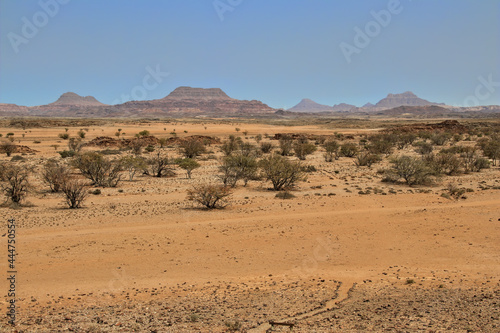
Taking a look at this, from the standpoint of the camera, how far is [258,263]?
407 inches

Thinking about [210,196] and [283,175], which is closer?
[210,196]

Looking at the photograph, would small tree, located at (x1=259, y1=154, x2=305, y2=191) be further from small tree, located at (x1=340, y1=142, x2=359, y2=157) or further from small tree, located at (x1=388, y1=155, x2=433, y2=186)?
small tree, located at (x1=340, y1=142, x2=359, y2=157)

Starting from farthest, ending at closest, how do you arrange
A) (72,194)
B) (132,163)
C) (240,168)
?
(132,163) < (240,168) < (72,194)

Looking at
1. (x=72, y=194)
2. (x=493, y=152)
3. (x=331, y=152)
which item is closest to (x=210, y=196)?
(x=72, y=194)

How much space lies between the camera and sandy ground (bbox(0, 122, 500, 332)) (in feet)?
22.6

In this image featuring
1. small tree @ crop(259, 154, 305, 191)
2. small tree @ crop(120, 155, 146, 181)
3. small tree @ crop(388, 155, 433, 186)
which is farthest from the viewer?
small tree @ crop(120, 155, 146, 181)

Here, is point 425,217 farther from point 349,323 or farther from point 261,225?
point 349,323

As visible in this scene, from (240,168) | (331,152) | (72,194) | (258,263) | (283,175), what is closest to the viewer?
(258,263)

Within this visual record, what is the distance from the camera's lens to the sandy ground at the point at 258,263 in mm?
Result: 6898

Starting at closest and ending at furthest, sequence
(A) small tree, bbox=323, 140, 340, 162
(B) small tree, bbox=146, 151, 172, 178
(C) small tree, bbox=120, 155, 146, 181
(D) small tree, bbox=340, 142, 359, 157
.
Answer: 1. (C) small tree, bbox=120, 155, 146, 181
2. (B) small tree, bbox=146, 151, 172, 178
3. (A) small tree, bbox=323, 140, 340, 162
4. (D) small tree, bbox=340, 142, 359, 157

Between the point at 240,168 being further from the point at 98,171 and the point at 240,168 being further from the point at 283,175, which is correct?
the point at 98,171

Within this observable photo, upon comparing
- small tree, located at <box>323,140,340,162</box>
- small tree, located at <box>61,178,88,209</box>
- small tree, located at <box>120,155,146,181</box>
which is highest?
small tree, located at <box>323,140,340,162</box>

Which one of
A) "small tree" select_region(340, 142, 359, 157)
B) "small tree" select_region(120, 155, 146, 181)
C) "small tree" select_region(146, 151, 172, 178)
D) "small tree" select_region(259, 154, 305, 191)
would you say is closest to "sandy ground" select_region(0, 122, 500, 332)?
"small tree" select_region(259, 154, 305, 191)

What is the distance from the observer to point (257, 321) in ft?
22.0
